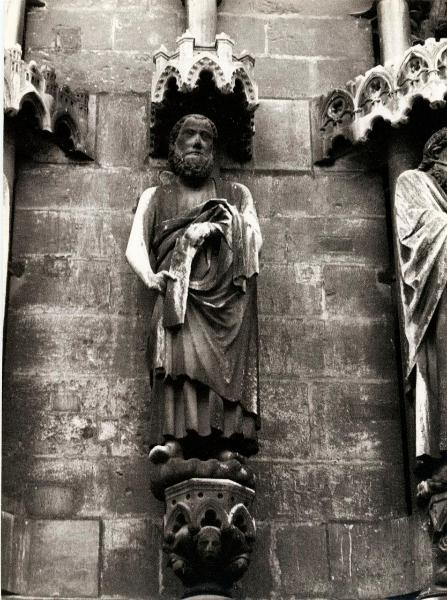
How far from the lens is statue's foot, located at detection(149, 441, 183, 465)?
11.6 metres

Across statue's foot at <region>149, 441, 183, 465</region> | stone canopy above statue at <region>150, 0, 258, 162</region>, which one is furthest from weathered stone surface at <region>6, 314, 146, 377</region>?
stone canopy above statue at <region>150, 0, 258, 162</region>

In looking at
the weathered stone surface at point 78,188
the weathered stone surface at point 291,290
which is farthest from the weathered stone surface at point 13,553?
the weathered stone surface at point 78,188

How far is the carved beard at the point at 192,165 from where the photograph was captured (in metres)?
12.7

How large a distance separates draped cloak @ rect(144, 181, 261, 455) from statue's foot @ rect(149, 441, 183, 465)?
61 millimetres

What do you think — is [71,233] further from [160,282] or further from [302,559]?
[302,559]

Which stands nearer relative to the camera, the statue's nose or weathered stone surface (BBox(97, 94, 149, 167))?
the statue's nose

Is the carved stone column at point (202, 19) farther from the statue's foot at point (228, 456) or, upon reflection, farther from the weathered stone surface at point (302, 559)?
the weathered stone surface at point (302, 559)

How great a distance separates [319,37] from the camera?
557 inches

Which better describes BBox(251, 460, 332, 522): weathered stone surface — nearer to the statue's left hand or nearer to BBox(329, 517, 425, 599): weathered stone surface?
BBox(329, 517, 425, 599): weathered stone surface

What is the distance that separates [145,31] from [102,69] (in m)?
0.50

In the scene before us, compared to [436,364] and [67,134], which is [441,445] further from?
[67,134]

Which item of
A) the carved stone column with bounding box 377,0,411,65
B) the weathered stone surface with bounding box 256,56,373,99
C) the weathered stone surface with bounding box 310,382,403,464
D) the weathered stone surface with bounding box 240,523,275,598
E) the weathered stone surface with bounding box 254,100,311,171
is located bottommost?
the weathered stone surface with bounding box 240,523,275,598

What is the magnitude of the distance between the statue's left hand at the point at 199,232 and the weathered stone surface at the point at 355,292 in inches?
44.6

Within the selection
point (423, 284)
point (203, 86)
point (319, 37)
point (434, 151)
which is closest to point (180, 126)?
point (203, 86)
